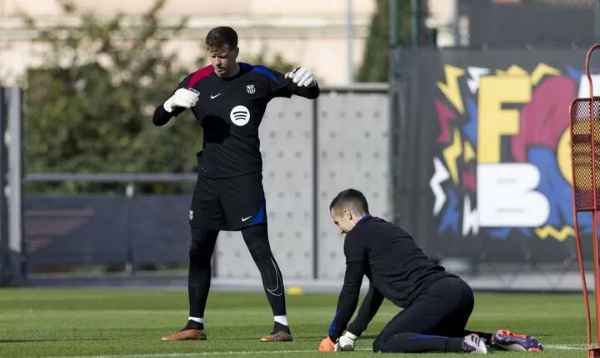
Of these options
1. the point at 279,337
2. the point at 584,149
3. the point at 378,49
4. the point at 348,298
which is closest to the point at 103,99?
the point at 378,49

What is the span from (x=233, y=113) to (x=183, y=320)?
3.27 m

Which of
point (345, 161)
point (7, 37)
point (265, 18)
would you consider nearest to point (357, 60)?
point (265, 18)

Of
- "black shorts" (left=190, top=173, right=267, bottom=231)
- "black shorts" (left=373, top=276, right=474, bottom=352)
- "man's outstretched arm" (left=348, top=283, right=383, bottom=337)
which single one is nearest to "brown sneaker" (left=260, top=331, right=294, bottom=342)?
"black shorts" (left=190, top=173, right=267, bottom=231)

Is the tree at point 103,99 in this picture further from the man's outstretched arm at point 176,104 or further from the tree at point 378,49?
the man's outstretched arm at point 176,104

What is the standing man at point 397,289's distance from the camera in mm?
10719

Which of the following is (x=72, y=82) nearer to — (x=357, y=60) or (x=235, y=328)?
(x=357, y=60)

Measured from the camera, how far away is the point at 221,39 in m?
11.9

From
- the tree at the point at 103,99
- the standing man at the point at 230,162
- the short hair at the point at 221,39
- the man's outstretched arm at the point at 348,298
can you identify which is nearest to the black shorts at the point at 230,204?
the standing man at the point at 230,162

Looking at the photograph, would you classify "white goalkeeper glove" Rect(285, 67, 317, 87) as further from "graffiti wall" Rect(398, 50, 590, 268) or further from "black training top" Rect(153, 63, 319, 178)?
"graffiti wall" Rect(398, 50, 590, 268)

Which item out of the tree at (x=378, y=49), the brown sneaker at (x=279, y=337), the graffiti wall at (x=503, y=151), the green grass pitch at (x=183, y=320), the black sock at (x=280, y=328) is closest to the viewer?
the green grass pitch at (x=183, y=320)

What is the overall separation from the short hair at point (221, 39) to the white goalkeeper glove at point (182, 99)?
343 millimetres

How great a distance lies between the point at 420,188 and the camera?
21.7m

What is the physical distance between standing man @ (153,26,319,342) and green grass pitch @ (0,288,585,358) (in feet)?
1.38

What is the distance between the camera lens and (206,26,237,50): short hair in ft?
39.1
